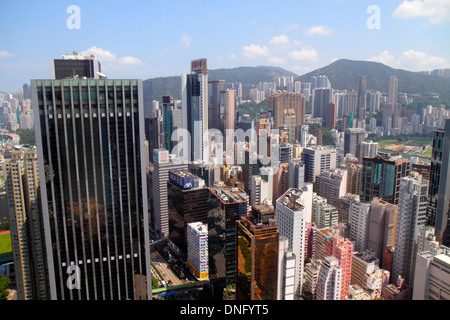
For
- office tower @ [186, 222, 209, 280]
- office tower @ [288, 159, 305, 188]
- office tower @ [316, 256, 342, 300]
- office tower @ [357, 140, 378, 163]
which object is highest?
office tower @ [357, 140, 378, 163]

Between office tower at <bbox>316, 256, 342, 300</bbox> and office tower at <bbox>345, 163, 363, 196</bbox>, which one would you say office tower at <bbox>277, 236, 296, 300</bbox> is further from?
office tower at <bbox>345, 163, 363, 196</bbox>

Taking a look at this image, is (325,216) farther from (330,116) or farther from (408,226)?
(330,116)

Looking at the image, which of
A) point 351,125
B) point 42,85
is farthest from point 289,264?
point 351,125

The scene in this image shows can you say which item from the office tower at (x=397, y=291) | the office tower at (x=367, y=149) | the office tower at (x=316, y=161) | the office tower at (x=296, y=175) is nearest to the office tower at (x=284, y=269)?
the office tower at (x=397, y=291)

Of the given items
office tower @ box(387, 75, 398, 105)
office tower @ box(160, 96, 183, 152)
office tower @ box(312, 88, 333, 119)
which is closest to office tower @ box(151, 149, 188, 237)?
office tower @ box(160, 96, 183, 152)

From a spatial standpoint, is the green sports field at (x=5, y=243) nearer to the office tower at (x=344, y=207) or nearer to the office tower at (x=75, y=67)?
A: the office tower at (x=75, y=67)
